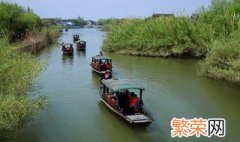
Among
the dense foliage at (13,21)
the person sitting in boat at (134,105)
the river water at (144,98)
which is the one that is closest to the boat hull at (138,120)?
the river water at (144,98)

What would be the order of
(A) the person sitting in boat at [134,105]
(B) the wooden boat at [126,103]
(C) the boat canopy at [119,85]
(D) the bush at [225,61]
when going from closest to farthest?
(B) the wooden boat at [126,103] → (A) the person sitting in boat at [134,105] → (C) the boat canopy at [119,85] → (D) the bush at [225,61]

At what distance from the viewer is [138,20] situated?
50531 millimetres

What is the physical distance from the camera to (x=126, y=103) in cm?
1856

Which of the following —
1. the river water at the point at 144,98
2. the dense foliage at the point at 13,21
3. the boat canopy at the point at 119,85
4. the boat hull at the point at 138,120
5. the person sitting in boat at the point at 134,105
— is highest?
the dense foliage at the point at 13,21

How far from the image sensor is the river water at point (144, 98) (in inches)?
669

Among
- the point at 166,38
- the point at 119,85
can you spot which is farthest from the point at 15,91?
the point at 166,38

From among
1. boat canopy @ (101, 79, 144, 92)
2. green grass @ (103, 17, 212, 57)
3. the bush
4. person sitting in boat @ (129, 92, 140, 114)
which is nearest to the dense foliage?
green grass @ (103, 17, 212, 57)

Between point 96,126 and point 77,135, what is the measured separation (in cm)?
151

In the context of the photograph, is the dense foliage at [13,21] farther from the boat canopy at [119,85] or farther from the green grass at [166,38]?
the boat canopy at [119,85]

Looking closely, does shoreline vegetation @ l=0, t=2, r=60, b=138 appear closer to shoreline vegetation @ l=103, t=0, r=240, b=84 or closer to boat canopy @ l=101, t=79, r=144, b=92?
boat canopy @ l=101, t=79, r=144, b=92

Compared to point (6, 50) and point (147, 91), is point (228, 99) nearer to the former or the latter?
point (147, 91)

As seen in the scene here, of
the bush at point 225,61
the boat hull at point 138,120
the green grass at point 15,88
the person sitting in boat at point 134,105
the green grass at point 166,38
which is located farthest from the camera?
the green grass at point 166,38

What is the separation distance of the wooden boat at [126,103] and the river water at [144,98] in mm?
485

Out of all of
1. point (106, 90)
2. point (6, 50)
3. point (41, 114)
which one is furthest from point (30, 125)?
point (106, 90)
